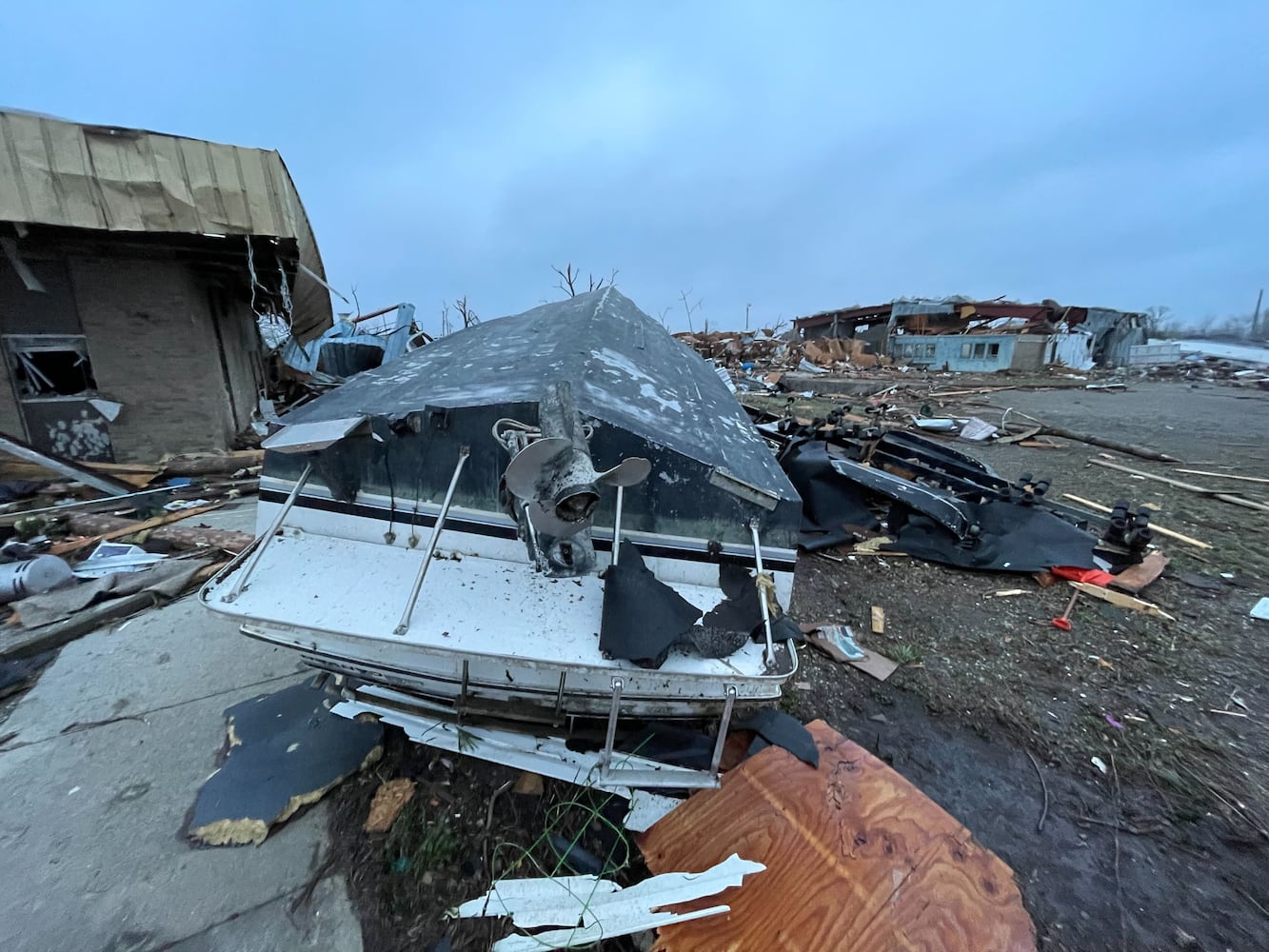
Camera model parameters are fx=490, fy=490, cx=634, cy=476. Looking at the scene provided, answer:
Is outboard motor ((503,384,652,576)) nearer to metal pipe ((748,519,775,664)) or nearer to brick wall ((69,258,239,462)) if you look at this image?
metal pipe ((748,519,775,664))

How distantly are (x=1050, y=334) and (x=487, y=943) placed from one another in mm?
30565

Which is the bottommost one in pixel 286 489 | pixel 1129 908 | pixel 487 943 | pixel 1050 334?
pixel 1129 908

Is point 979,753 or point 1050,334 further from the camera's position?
point 1050,334

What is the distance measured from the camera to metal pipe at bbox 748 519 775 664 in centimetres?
177

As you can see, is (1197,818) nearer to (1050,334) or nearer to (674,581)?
(674,581)

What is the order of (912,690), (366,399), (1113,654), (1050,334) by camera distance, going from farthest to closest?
(1050,334) < (1113,654) < (912,690) < (366,399)

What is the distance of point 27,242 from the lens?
19.0ft

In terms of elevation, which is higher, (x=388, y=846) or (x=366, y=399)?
(x=366, y=399)

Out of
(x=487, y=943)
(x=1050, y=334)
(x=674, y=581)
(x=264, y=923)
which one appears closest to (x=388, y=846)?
(x=264, y=923)

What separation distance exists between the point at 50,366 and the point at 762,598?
943 centimetres

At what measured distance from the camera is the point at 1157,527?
5.32m

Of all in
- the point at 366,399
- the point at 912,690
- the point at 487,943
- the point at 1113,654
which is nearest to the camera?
the point at 487,943

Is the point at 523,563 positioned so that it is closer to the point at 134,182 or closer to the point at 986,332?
the point at 134,182

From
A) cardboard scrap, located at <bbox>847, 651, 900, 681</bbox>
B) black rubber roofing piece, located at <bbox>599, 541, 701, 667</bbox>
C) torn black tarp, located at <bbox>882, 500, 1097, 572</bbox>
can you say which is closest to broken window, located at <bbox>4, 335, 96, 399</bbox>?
black rubber roofing piece, located at <bbox>599, 541, 701, 667</bbox>
